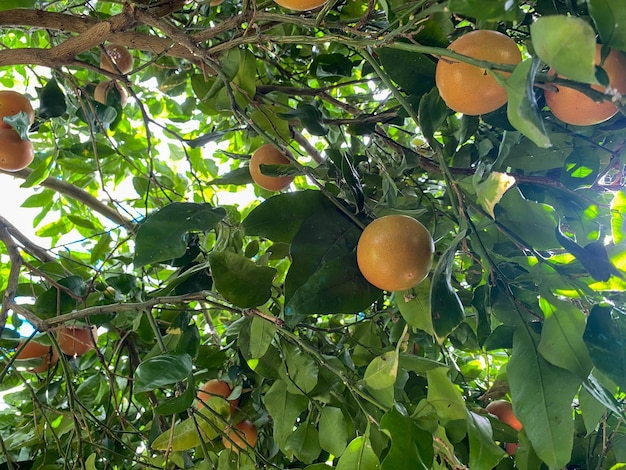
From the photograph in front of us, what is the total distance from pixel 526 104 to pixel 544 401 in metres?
0.40

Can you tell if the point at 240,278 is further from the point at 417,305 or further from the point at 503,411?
the point at 503,411

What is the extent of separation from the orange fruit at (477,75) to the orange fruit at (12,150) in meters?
1.11

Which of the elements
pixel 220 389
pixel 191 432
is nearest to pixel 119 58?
pixel 220 389

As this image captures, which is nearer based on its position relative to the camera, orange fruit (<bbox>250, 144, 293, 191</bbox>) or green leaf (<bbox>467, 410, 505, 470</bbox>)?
green leaf (<bbox>467, 410, 505, 470</bbox>)

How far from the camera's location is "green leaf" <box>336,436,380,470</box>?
0.74 metres

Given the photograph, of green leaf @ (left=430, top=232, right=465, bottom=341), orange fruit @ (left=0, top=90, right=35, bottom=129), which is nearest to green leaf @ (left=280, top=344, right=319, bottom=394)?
green leaf @ (left=430, top=232, right=465, bottom=341)

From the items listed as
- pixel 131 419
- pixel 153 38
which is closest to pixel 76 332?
pixel 131 419

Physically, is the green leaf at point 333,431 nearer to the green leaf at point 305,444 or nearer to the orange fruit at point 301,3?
the green leaf at point 305,444

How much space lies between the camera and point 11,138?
1.30 meters

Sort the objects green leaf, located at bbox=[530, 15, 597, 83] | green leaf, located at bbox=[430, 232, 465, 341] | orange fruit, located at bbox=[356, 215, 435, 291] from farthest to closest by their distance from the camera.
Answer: orange fruit, located at bbox=[356, 215, 435, 291] → green leaf, located at bbox=[430, 232, 465, 341] → green leaf, located at bbox=[530, 15, 597, 83]

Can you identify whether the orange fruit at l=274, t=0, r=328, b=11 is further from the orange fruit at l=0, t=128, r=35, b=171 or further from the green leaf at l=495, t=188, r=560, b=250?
the orange fruit at l=0, t=128, r=35, b=171

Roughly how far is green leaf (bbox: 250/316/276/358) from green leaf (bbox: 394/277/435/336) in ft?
0.86

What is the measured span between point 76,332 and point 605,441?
1363 mm

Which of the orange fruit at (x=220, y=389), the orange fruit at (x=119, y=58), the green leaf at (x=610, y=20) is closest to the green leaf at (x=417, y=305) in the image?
the green leaf at (x=610, y=20)
